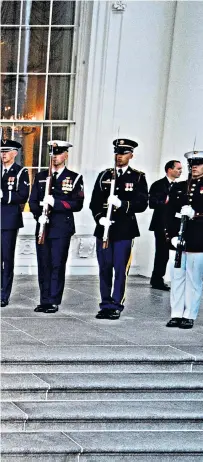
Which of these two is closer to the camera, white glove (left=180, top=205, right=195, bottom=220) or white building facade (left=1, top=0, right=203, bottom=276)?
white glove (left=180, top=205, right=195, bottom=220)

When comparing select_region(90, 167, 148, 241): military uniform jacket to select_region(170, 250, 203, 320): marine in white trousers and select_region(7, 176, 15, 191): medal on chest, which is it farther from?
select_region(7, 176, 15, 191): medal on chest

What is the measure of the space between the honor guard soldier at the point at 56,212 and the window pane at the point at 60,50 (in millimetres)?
3563

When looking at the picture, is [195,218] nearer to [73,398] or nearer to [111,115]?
[73,398]

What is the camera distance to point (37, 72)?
15133 millimetres

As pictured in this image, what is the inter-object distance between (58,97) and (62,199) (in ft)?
12.4

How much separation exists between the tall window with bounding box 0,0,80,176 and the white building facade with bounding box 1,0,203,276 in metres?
0.01

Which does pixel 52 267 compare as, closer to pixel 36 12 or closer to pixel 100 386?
pixel 100 386

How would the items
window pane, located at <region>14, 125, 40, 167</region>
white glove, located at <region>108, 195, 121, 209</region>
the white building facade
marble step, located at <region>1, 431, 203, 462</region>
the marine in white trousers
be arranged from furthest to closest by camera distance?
1. window pane, located at <region>14, 125, 40, 167</region>
2. the white building facade
3. white glove, located at <region>108, 195, 121, 209</region>
4. the marine in white trousers
5. marble step, located at <region>1, 431, 203, 462</region>

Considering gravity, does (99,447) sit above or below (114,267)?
below

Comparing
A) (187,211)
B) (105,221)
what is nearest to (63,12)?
(105,221)

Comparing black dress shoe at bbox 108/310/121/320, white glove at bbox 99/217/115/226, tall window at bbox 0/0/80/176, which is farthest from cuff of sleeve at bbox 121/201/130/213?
tall window at bbox 0/0/80/176

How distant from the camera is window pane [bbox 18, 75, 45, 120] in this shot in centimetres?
1512

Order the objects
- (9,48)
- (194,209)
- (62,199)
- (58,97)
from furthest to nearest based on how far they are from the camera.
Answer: (58,97), (9,48), (62,199), (194,209)

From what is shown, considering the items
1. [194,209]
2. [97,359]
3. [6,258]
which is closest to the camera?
[97,359]
